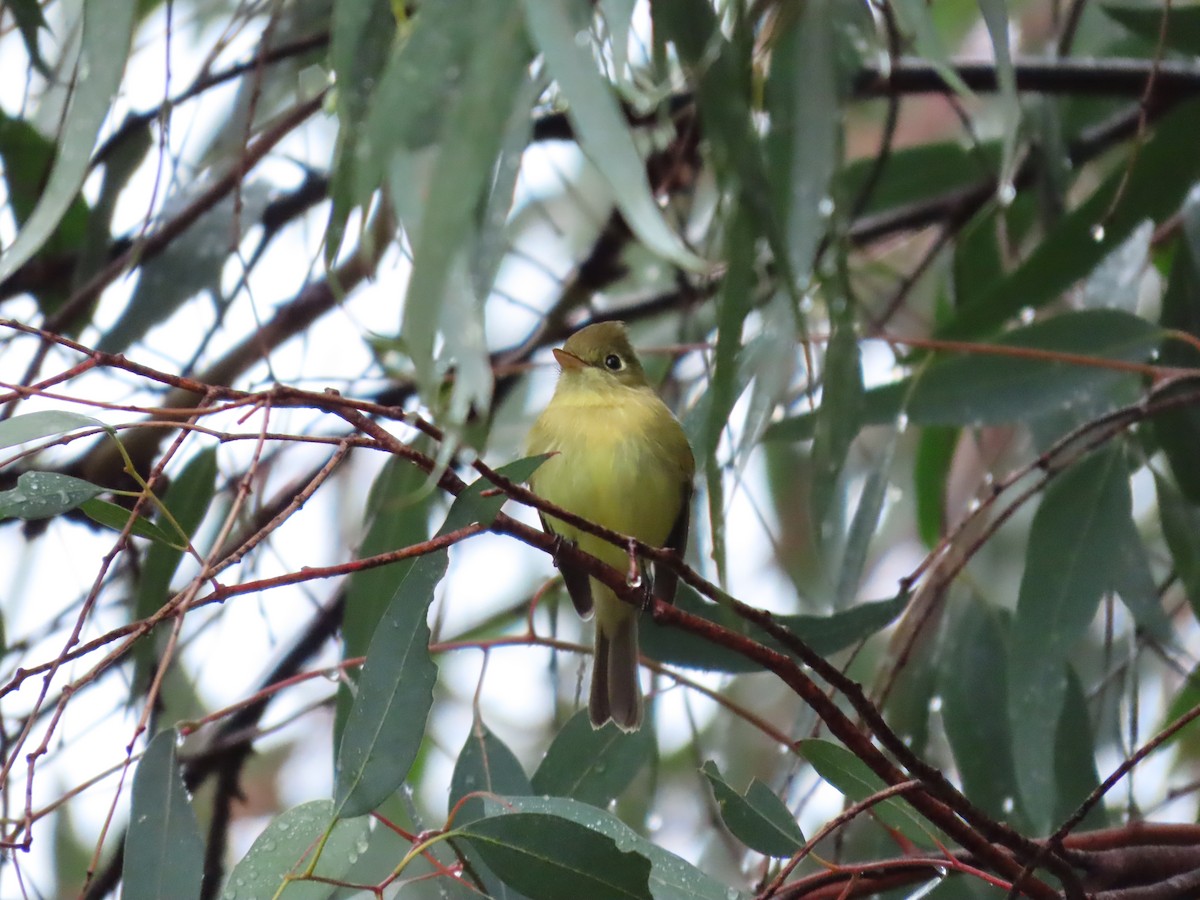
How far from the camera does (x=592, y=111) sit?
1359mm

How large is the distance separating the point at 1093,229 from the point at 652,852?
5.92ft

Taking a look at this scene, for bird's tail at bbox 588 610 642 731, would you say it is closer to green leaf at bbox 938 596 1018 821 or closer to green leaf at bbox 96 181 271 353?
green leaf at bbox 938 596 1018 821

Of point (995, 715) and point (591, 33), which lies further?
point (995, 715)

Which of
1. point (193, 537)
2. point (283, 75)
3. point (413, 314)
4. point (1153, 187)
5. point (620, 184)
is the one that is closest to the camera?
point (413, 314)

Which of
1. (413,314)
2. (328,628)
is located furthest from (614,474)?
(413,314)

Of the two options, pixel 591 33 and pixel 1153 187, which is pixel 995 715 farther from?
pixel 591 33

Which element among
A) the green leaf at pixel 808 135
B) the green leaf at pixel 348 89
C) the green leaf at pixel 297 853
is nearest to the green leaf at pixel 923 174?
the green leaf at pixel 808 135

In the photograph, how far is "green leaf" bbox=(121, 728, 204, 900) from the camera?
1.93 m

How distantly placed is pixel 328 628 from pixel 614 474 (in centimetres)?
83

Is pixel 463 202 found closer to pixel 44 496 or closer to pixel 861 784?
pixel 44 496

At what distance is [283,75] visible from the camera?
3637 mm

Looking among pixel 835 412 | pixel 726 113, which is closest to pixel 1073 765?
pixel 835 412

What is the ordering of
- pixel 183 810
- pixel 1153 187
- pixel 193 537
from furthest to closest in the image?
pixel 1153 187
pixel 193 537
pixel 183 810

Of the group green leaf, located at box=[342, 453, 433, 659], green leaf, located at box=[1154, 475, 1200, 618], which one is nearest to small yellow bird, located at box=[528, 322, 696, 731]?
green leaf, located at box=[342, 453, 433, 659]
